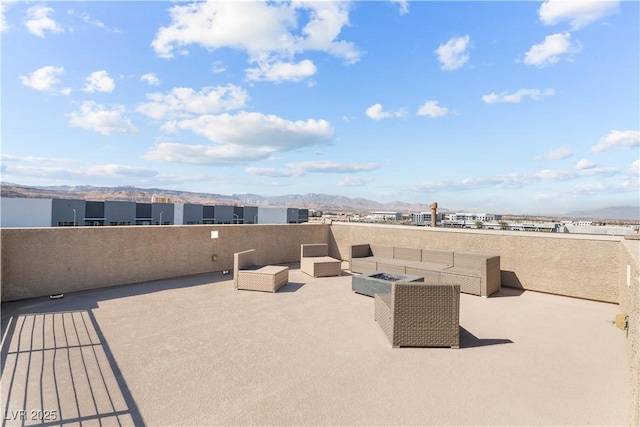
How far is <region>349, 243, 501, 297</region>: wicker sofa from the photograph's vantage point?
6.10 metres

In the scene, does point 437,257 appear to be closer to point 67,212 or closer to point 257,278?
point 257,278

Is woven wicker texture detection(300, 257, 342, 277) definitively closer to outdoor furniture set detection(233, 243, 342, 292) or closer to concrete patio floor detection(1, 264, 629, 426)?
outdoor furniture set detection(233, 243, 342, 292)

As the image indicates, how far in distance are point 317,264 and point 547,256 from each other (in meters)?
5.31

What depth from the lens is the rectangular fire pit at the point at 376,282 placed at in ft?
18.6

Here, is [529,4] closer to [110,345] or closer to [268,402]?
[268,402]

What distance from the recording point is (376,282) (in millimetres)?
5754

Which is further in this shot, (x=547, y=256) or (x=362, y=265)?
(x=362, y=265)

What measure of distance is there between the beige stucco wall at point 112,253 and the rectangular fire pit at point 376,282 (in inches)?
151

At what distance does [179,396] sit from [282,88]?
50.3 feet

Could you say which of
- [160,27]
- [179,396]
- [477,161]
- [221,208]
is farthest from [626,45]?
[221,208]

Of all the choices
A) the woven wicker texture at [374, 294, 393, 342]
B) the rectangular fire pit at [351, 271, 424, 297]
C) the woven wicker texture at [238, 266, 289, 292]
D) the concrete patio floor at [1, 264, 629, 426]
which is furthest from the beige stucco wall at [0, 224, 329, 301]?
the woven wicker texture at [374, 294, 393, 342]

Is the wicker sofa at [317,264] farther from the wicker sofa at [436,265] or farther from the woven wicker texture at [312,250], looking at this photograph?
the wicker sofa at [436,265]

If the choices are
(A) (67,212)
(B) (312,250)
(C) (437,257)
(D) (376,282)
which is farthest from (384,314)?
(A) (67,212)

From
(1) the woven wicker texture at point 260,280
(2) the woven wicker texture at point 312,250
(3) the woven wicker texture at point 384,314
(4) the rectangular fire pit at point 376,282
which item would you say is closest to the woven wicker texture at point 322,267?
(2) the woven wicker texture at point 312,250
